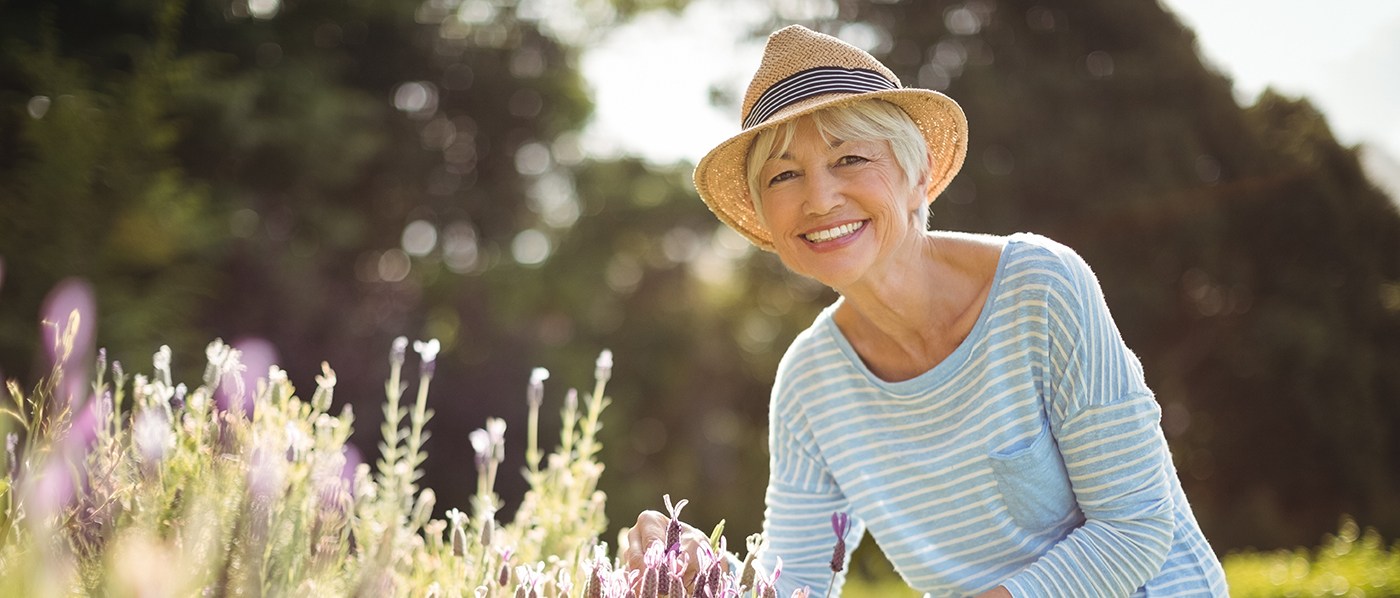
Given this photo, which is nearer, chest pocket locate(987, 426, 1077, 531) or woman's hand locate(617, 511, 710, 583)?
woman's hand locate(617, 511, 710, 583)

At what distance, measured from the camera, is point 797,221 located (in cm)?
209

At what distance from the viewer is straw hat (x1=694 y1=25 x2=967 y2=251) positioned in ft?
6.75

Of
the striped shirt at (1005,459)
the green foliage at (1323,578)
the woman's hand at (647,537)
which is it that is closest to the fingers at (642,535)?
the woman's hand at (647,537)

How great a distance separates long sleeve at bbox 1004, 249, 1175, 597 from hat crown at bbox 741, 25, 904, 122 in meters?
0.59

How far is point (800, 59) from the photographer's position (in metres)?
2.15

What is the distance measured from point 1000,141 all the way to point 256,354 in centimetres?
795

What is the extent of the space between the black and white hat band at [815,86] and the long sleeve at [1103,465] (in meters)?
0.53

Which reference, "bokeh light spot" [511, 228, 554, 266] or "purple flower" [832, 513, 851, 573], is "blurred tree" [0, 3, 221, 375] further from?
"purple flower" [832, 513, 851, 573]

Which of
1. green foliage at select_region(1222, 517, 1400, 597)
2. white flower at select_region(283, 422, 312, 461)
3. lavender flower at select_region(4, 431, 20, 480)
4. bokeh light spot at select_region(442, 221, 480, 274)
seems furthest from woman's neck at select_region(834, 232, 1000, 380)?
bokeh light spot at select_region(442, 221, 480, 274)

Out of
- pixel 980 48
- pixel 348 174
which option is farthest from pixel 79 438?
pixel 980 48

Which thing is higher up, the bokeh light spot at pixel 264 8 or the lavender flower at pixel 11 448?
the bokeh light spot at pixel 264 8

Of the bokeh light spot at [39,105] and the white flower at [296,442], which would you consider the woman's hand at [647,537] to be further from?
the bokeh light spot at [39,105]

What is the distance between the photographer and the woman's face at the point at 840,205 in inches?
80.2

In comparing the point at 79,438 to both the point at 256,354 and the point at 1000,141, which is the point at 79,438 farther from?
the point at 1000,141
